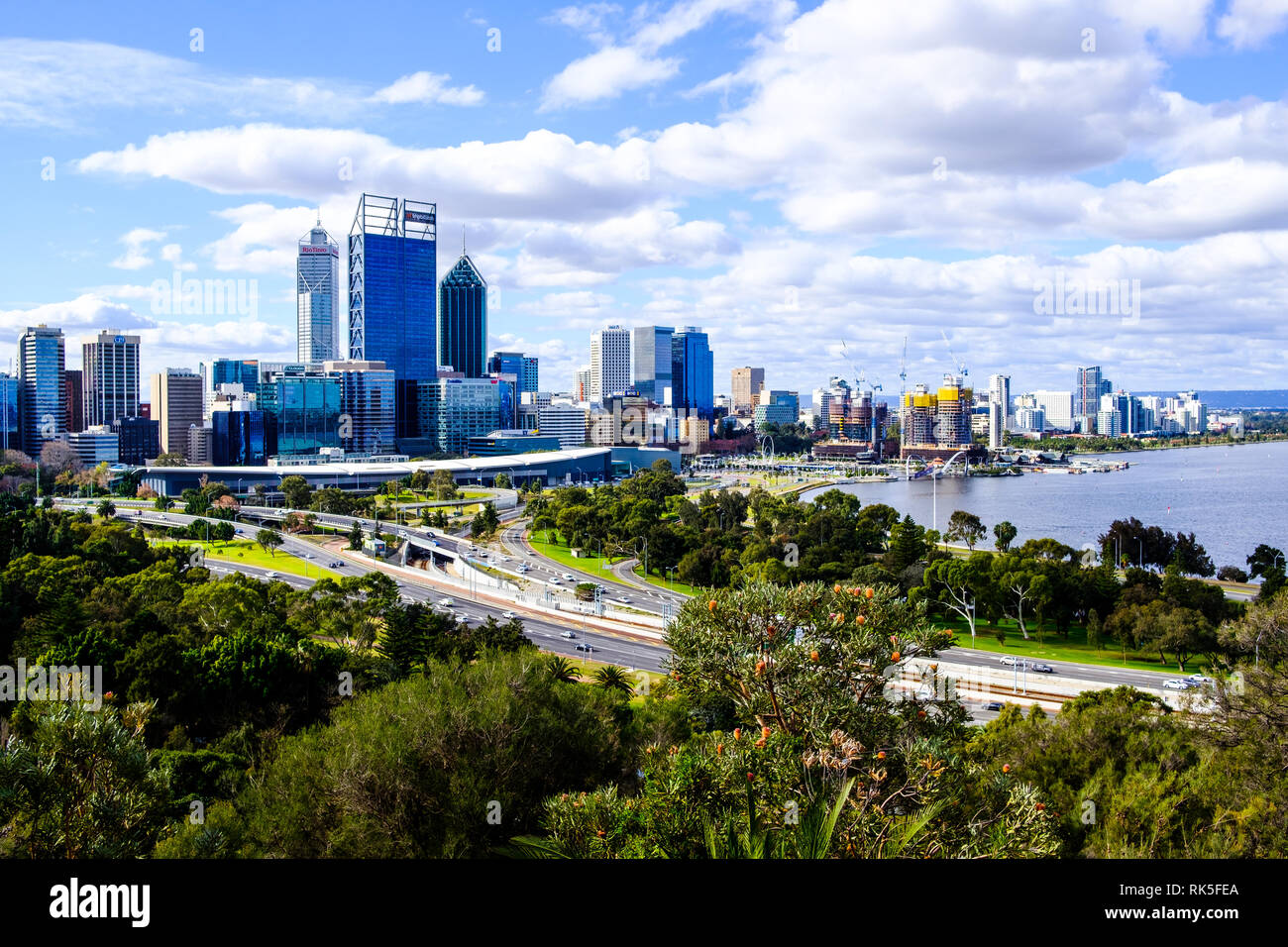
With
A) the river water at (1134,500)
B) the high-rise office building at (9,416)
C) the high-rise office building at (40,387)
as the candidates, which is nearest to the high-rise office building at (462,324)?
the high-rise office building at (40,387)

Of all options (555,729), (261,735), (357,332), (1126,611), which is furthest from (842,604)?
(357,332)

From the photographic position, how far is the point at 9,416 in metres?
50.3

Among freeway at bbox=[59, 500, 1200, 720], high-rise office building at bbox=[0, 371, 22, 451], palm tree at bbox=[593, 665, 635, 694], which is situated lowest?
freeway at bbox=[59, 500, 1200, 720]

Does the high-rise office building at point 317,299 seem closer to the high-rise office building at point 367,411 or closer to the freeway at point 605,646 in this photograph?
the high-rise office building at point 367,411

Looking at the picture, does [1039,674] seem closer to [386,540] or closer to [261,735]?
[261,735]

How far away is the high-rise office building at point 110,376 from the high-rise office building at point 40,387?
191 inches

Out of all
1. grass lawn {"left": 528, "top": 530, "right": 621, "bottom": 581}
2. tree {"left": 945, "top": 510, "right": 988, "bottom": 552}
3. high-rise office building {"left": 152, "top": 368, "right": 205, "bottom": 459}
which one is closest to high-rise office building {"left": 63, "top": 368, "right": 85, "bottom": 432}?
high-rise office building {"left": 152, "top": 368, "right": 205, "bottom": 459}

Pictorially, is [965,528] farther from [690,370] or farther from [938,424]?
[690,370]

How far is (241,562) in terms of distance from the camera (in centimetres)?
2273

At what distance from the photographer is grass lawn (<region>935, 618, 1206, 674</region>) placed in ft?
50.6

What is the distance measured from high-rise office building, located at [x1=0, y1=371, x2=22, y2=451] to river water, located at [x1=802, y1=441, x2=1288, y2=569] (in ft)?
143

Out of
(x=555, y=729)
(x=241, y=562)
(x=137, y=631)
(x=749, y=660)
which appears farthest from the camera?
(x=241, y=562)

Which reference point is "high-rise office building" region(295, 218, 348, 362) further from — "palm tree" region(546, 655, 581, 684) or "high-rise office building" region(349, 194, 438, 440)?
"palm tree" region(546, 655, 581, 684)

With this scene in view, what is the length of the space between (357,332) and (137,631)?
58.9 m
